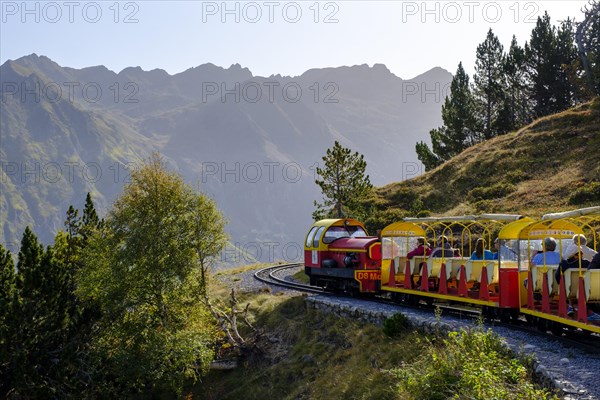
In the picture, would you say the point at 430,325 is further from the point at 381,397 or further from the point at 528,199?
the point at 528,199

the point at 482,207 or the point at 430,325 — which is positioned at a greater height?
the point at 482,207

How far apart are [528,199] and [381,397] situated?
30.8 meters

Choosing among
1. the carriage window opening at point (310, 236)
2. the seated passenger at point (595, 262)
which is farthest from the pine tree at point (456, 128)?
the seated passenger at point (595, 262)

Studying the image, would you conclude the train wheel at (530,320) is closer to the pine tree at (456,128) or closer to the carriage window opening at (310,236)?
the carriage window opening at (310,236)

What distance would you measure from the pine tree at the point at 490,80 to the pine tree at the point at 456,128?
1.41 metres

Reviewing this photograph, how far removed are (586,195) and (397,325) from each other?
24.9 m

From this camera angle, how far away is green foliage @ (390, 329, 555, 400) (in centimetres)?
914

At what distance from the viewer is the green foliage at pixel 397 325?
16.4 metres

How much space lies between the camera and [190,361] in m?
23.3

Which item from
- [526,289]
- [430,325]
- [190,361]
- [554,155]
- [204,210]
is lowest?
[190,361]

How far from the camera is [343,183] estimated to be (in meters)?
41.3

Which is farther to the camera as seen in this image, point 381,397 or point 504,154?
point 504,154

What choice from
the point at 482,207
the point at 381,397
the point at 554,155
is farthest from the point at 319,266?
the point at 554,155

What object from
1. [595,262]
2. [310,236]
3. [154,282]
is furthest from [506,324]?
[154,282]
